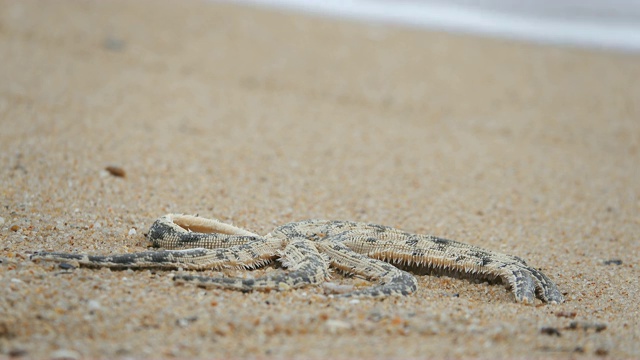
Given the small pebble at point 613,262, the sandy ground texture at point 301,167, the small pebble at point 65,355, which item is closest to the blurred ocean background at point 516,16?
the sandy ground texture at point 301,167

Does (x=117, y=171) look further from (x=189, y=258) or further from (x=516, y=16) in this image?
(x=516, y=16)

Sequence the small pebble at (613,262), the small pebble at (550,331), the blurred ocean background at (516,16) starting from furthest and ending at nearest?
1. the blurred ocean background at (516,16)
2. the small pebble at (613,262)
3. the small pebble at (550,331)

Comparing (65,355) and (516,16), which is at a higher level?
(516,16)

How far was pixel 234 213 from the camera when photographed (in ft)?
23.2

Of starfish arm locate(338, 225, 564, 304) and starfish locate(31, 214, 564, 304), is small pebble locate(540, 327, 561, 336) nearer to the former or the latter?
starfish locate(31, 214, 564, 304)

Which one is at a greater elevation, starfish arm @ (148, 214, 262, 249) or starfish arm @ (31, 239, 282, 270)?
starfish arm @ (148, 214, 262, 249)

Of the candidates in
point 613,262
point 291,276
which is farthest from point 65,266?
point 613,262

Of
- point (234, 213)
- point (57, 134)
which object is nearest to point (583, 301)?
point (234, 213)

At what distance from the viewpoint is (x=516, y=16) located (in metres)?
18.8

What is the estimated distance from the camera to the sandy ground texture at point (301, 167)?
179 inches

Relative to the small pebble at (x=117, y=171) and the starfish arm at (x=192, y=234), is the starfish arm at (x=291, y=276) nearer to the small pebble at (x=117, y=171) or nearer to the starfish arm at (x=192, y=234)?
the starfish arm at (x=192, y=234)

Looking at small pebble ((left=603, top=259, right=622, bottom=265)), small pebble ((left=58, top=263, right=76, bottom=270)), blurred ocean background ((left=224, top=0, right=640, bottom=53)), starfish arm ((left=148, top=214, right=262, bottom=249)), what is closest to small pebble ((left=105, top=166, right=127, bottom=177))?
starfish arm ((left=148, top=214, right=262, bottom=249))

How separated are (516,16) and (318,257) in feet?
49.0

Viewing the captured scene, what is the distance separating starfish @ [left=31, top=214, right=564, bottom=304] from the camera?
204 inches
